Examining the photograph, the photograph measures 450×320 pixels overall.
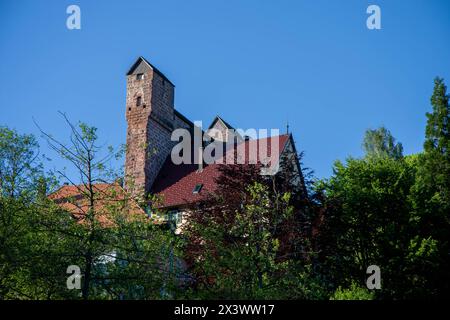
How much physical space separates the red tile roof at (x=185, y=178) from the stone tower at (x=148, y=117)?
693 millimetres

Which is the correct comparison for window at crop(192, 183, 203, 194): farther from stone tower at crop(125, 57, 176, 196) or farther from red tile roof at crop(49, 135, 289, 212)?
stone tower at crop(125, 57, 176, 196)

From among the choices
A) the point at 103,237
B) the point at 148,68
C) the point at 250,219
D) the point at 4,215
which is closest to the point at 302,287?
the point at 250,219

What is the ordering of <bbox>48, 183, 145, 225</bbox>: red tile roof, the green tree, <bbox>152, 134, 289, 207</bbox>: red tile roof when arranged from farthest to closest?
<bbox>152, 134, 289, 207</bbox>: red tile roof, the green tree, <bbox>48, 183, 145, 225</bbox>: red tile roof

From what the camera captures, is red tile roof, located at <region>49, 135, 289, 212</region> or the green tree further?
red tile roof, located at <region>49, 135, 289, 212</region>

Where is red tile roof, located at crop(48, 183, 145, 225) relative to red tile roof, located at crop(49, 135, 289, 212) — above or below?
below

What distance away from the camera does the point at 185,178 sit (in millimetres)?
33219

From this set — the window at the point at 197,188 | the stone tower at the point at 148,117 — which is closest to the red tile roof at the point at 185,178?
the window at the point at 197,188

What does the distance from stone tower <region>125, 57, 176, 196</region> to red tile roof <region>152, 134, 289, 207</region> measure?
69 centimetres

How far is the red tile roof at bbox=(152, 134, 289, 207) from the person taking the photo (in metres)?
30.8

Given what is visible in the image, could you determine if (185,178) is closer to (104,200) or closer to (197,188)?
(197,188)

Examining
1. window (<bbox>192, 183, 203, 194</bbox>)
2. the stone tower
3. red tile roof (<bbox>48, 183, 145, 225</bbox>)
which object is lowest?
red tile roof (<bbox>48, 183, 145, 225</bbox>)

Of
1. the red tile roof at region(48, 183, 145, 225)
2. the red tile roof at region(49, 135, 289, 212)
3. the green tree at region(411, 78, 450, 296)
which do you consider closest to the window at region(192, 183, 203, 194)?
the red tile roof at region(49, 135, 289, 212)

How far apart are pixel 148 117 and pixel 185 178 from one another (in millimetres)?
4557

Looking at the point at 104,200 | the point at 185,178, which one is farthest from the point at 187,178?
the point at 104,200
